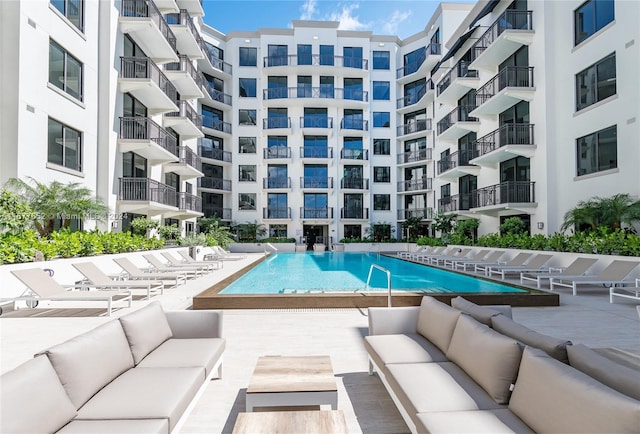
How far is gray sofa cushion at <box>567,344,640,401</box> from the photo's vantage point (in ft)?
6.72

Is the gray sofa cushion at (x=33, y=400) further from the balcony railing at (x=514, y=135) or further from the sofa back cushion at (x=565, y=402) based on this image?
the balcony railing at (x=514, y=135)

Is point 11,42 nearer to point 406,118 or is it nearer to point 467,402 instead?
point 467,402

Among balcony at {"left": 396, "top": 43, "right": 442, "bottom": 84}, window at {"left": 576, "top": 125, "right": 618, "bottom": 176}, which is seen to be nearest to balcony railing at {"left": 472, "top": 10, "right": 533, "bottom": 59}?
window at {"left": 576, "top": 125, "right": 618, "bottom": 176}

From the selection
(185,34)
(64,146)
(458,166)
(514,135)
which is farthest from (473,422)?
(185,34)

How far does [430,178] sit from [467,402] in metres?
32.0

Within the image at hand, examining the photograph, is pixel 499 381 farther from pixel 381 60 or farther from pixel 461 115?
pixel 381 60

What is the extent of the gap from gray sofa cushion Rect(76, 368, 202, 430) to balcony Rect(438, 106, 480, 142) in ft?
75.6

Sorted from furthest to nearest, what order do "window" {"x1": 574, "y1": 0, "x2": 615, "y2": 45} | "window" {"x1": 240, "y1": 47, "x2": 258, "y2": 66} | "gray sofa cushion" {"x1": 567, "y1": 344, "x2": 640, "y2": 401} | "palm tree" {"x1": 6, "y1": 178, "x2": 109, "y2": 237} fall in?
"window" {"x1": 240, "y1": 47, "x2": 258, "y2": 66}
"window" {"x1": 574, "y1": 0, "x2": 615, "y2": 45}
"palm tree" {"x1": 6, "y1": 178, "x2": 109, "y2": 237}
"gray sofa cushion" {"x1": 567, "y1": 344, "x2": 640, "y2": 401}

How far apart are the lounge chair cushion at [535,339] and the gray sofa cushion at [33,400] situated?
3271 millimetres

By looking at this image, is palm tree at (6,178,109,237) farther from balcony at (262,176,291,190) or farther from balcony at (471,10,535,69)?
balcony at (262,176,291,190)

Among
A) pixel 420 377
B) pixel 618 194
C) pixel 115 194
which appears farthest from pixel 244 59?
pixel 420 377

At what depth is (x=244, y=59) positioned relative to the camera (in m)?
34.3

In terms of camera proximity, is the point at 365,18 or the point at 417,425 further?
the point at 365,18

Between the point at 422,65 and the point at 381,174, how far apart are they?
9.99 m
